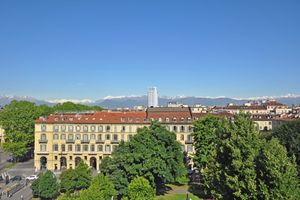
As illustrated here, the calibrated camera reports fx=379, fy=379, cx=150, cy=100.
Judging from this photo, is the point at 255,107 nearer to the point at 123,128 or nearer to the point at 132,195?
the point at 123,128

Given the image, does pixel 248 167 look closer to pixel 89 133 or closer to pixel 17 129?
pixel 89 133

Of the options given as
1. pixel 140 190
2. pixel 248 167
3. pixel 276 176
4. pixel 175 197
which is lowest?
pixel 175 197

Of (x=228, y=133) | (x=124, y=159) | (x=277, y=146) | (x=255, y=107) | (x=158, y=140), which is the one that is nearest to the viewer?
(x=277, y=146)

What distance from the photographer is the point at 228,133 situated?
4162 cm

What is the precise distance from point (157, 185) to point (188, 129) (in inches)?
906

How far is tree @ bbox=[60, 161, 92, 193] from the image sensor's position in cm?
5606

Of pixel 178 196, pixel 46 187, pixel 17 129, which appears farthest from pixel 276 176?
pixel 17 129

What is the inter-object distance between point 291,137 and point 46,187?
115ft

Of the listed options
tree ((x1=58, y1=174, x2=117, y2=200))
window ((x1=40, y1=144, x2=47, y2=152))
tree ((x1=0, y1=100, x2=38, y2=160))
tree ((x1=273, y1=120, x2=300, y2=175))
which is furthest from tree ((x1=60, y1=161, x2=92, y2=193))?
tree ((x1=0, y1=100, x2=38, y2=160))

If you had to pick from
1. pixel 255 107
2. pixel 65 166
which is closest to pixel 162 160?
pixel 65 166

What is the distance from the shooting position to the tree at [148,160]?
52.8 m

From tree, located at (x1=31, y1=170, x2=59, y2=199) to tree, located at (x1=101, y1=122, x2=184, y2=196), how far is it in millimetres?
7903

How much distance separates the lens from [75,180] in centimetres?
5688

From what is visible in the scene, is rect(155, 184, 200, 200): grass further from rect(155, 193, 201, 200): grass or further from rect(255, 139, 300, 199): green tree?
rect(255, 139, 300, 199): green tree
